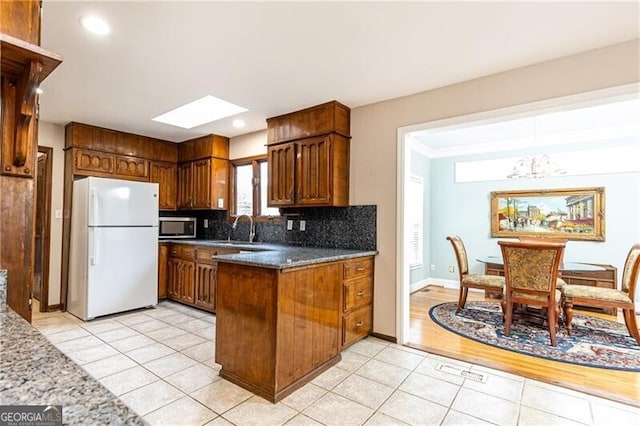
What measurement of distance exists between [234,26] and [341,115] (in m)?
1.54

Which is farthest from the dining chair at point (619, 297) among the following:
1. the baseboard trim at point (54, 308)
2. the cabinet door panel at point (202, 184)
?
the baseboard trim at point (54, 308)

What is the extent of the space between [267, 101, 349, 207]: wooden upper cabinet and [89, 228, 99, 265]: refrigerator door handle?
2.04m

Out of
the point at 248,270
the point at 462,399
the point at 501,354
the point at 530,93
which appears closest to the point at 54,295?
the point at 248,270

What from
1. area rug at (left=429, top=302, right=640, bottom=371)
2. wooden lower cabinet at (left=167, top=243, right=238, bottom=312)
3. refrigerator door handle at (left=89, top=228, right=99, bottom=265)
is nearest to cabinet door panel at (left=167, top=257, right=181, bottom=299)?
wooden lower cabinet at (left=167, top=243, right=238, bottom=312)

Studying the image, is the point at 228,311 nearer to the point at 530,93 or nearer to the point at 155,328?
the point at 155,328

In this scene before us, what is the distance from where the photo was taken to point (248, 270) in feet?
7.32

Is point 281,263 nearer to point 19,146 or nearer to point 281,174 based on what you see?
point 19,146

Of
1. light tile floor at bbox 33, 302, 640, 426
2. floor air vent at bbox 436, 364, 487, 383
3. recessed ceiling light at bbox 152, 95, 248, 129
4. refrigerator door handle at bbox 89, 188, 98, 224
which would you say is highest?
recessed ceiling light at bbox 152, 95, 248, 129

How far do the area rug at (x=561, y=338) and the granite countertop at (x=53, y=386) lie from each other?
3290 mm

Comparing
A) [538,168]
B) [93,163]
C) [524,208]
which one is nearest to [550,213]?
[524,208]

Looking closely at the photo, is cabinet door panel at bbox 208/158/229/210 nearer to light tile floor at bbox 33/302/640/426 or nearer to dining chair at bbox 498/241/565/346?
light tile floor at bbox 33/302/640/426

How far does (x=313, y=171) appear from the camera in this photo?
338 centimetres

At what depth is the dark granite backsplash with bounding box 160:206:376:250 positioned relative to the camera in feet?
11.0

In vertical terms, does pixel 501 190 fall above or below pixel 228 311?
above
